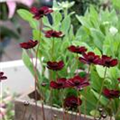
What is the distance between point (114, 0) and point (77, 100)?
0.97 feet

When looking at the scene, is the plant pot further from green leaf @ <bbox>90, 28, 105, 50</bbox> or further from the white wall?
the white wall

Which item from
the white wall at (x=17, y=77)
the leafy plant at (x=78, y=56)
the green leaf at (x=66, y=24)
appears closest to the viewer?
the leafy plant at (x=78, y=56)

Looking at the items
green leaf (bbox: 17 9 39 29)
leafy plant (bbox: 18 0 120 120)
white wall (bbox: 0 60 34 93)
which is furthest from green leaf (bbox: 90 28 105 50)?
white wall (bbox: 0 60 34 93)

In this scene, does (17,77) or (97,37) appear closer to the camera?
(97,37)

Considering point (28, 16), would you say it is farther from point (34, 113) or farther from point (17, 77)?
point (17, 77)

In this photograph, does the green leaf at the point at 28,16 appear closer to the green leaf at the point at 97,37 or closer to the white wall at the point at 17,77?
the green leaf at the point at 97,37

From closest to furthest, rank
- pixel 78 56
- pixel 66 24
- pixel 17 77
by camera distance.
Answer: pixel 78 56
pixel 66 24
pixel 17 77

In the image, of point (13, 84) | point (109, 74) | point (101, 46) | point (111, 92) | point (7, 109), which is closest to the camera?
point (111, 92)

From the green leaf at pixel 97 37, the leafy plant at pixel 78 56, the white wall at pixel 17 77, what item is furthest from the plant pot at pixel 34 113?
the white wall at pixel 17 77

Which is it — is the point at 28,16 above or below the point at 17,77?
above

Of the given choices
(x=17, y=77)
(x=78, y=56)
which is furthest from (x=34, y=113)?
(x=17, y=77)

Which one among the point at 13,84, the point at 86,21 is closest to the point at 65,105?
the point at 86,21

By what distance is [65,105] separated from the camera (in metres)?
0.79

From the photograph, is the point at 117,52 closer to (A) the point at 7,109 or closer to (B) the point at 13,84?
(A) the point at 7,109
